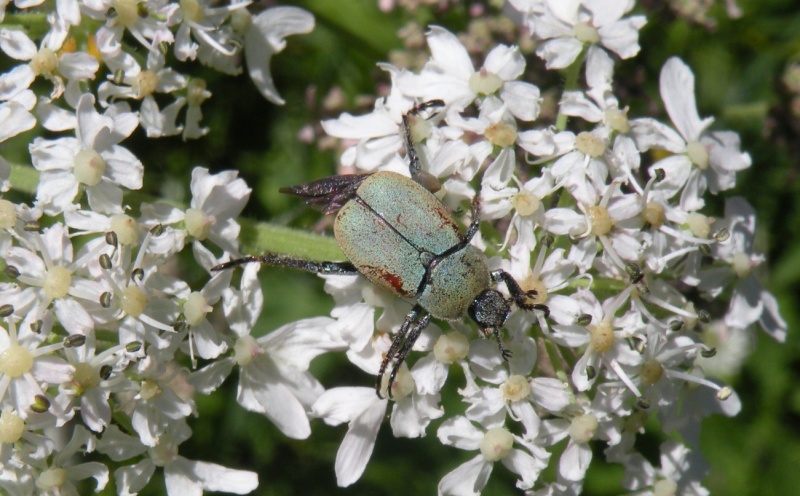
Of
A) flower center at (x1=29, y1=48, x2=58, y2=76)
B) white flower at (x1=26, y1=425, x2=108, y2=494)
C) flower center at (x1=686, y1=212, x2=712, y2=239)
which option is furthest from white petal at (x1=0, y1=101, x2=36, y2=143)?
flower center at (x1=686, y1=212, x2=712, y2=239)

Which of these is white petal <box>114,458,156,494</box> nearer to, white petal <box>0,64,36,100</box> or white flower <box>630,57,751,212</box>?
white petal <box>0,64,36,100</box>

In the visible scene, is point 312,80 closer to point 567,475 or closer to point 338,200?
point 338,200

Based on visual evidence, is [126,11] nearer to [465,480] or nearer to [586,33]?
[586,33]

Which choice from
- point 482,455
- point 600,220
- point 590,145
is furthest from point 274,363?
point 590,145

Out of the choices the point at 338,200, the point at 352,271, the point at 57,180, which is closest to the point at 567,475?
the point at 352,271

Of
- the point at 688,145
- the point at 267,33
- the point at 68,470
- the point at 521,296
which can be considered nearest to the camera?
the point at 521,296

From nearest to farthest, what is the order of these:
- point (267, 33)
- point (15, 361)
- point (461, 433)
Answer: point (15, 361) → point (461, 433) → point (267, 33)
